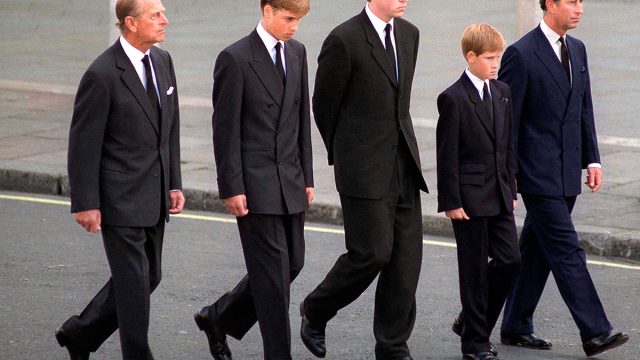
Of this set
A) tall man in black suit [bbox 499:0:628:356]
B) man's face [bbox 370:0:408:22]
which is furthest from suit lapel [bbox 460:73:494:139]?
man's face [bbox 370:0:408:22]

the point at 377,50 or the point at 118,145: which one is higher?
the point at 377,50

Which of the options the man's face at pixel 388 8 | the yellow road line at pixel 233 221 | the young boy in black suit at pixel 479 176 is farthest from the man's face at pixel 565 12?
the yellow road line at pixel 233 221

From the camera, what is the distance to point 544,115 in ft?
22.4

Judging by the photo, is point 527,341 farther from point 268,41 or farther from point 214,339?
point 268,41

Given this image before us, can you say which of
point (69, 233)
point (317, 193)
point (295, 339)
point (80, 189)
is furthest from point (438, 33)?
point (80, 189)

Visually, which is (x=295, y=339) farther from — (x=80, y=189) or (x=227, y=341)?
(x=80, y=189)

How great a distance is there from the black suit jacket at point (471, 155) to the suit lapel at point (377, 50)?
1.20ft

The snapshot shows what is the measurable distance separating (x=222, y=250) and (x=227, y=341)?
220 centimetres

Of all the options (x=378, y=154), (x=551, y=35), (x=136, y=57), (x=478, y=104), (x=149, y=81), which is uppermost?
(x=551, y=35)

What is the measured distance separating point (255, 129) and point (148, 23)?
667 millimetres

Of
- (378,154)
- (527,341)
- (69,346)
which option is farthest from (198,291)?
(378,154)

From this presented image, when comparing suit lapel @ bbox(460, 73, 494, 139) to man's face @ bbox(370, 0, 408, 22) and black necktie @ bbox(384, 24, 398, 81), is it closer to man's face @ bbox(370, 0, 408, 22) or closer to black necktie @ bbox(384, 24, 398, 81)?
black necktie @ bbox(384, 24, 398, 81)

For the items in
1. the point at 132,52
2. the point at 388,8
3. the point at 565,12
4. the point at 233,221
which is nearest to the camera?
the point at 132,52

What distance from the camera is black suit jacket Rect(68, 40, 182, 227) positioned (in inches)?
227
